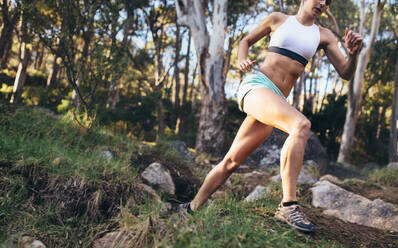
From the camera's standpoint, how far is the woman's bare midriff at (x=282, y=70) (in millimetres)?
2340

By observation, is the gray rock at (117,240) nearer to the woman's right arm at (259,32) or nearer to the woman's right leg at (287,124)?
the woman's right leg at (287,124)

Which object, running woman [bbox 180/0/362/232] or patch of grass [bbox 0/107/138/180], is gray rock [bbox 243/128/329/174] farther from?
running woman [bbox 180/0/362/232]

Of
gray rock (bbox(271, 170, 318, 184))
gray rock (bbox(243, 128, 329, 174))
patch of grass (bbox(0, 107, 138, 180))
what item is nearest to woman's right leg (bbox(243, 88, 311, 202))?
patch of grass (bbox(0, 107, 138, 180))

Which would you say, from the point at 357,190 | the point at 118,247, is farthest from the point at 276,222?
the point at 357,190

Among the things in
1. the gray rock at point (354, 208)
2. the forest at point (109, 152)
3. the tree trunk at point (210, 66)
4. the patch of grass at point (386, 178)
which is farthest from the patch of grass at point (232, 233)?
the tree trunk at point (210, 66)

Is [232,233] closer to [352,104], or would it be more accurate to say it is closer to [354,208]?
[354,208]

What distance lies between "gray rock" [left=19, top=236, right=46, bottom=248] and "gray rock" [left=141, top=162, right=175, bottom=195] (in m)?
1.86

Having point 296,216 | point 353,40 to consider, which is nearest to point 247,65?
point 353,40

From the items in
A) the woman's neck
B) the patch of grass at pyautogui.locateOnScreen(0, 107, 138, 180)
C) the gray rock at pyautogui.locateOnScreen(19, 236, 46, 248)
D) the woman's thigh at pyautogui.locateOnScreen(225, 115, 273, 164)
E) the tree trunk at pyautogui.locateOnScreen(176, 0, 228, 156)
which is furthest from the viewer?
the tree trunk at pyautogui.locateOnScreen(176, 0, 228, 156)

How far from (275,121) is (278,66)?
0.56 m

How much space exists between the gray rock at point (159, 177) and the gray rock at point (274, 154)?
142 inches

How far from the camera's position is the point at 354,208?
3.53m

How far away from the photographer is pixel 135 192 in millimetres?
3363

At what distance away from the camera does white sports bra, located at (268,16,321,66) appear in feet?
7.70
